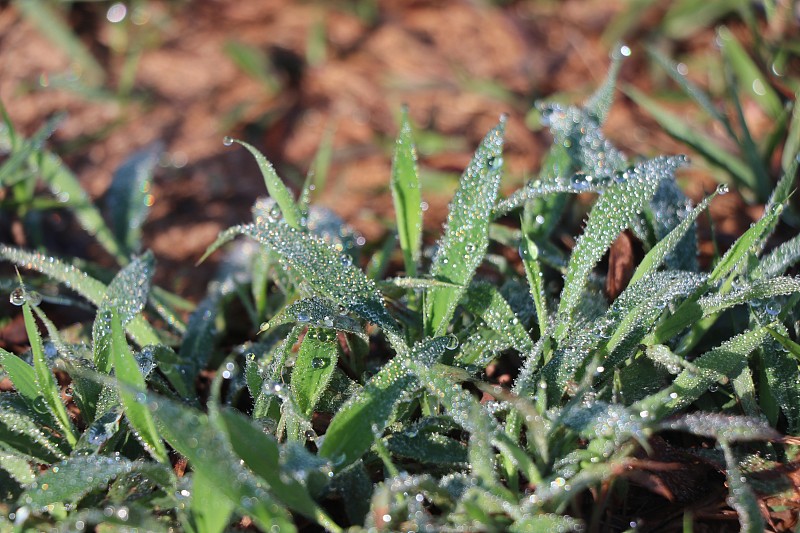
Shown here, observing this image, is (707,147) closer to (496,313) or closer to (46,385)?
(496,313)

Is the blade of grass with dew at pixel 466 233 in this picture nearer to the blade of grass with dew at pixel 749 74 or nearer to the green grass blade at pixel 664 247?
the green grass blade at pixel 664 247

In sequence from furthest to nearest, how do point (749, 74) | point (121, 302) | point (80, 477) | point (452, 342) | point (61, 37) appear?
1. point (61, 37)
2. point (749, 74)
3. point (121, 302)
4. point (452, 342)
5. point (80, 477)

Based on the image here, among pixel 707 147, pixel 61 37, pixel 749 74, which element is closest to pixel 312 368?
pixel 707 147

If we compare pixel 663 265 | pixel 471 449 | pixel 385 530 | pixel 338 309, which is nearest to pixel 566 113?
pixel 663 265

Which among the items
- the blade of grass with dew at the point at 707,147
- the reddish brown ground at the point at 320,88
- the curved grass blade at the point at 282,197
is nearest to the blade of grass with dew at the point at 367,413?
the curved grass blade at the point at 282,197

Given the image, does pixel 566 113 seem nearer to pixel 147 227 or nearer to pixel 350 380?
pixel 350 380
